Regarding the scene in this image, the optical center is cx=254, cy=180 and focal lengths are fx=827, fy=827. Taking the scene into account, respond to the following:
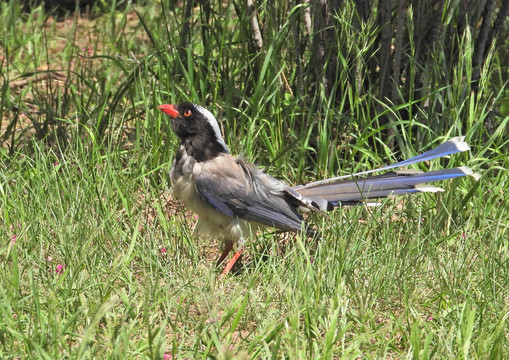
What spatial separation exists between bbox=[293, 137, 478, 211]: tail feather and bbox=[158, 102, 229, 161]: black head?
59cm

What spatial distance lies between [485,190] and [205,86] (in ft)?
6.17

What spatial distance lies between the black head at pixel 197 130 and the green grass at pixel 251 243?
0.38m

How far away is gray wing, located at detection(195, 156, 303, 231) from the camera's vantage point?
454 cm

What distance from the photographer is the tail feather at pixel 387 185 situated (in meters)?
4.55

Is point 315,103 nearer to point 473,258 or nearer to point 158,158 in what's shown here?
point 158,158

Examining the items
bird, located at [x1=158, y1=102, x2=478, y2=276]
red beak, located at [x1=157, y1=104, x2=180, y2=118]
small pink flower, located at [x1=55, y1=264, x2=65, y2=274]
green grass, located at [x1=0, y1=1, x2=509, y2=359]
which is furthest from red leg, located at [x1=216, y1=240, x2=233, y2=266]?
small pink flower, located at [x1=55, y1=264, x2=65, y2=274]

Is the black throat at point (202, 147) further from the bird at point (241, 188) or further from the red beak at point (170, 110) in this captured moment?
the red beak at point (170, 110)

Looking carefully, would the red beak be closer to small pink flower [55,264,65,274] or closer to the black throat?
the black throat

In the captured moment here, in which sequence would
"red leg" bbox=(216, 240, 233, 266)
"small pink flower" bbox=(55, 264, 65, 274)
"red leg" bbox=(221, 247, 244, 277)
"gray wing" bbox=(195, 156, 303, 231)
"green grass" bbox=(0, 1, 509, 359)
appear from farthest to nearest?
"red leg" bbox=(216, 240, 233, 266), "gray wing" bbox=(195, 156, 303, 231), "red leg" bbox=(221, 247, 244, 277), "small pink flower" bbox=(55, 264, 65, 274), "green grass" bbox=(0, 1, 509, 359)

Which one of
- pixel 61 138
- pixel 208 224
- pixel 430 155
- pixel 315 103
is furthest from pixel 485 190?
pixel 61 138

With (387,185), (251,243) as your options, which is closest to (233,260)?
(251,243)

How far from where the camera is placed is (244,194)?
461 cm

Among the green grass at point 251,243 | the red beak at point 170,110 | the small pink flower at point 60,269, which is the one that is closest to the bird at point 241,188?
the red beak at point 170,110

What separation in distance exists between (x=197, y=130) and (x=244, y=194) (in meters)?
0.46
